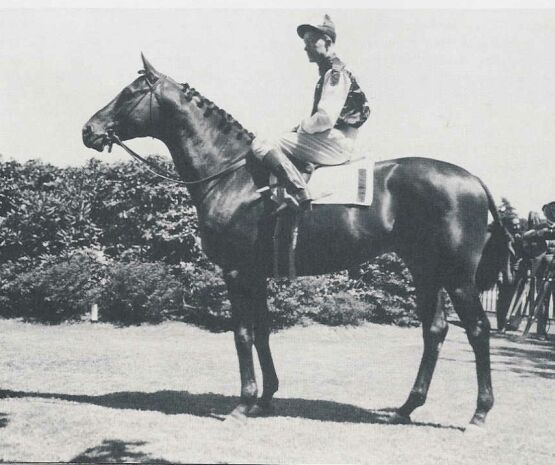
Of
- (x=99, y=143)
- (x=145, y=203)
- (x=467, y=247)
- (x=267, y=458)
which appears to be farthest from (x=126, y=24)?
(x=145, y=203)

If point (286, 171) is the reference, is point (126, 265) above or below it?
below

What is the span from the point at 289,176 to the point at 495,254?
213 centimetres

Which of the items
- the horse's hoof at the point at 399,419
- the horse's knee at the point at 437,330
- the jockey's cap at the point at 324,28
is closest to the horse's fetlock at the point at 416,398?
the horse's hoof at the point at 399,419

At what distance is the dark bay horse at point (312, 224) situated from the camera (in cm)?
510

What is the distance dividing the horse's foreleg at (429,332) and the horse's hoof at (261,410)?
1.17m

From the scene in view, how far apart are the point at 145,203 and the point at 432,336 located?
26.0 ft

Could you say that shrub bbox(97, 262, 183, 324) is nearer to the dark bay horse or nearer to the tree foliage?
the tree foliage

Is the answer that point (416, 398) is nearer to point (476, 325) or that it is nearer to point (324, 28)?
point (476, 325)

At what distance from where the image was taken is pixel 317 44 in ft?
17.0

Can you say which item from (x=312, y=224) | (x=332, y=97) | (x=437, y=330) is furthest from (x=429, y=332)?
(x=332, y=97)

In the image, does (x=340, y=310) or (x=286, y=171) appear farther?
(x=340, y=310)

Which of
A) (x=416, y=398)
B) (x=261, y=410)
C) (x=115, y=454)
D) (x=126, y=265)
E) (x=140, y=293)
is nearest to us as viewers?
(x=115, y=454)

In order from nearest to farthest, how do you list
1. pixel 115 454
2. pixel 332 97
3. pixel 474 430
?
pixel 115 454 < pixel 474 430 < pixel 332 97

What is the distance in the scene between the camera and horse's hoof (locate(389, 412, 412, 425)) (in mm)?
5219
